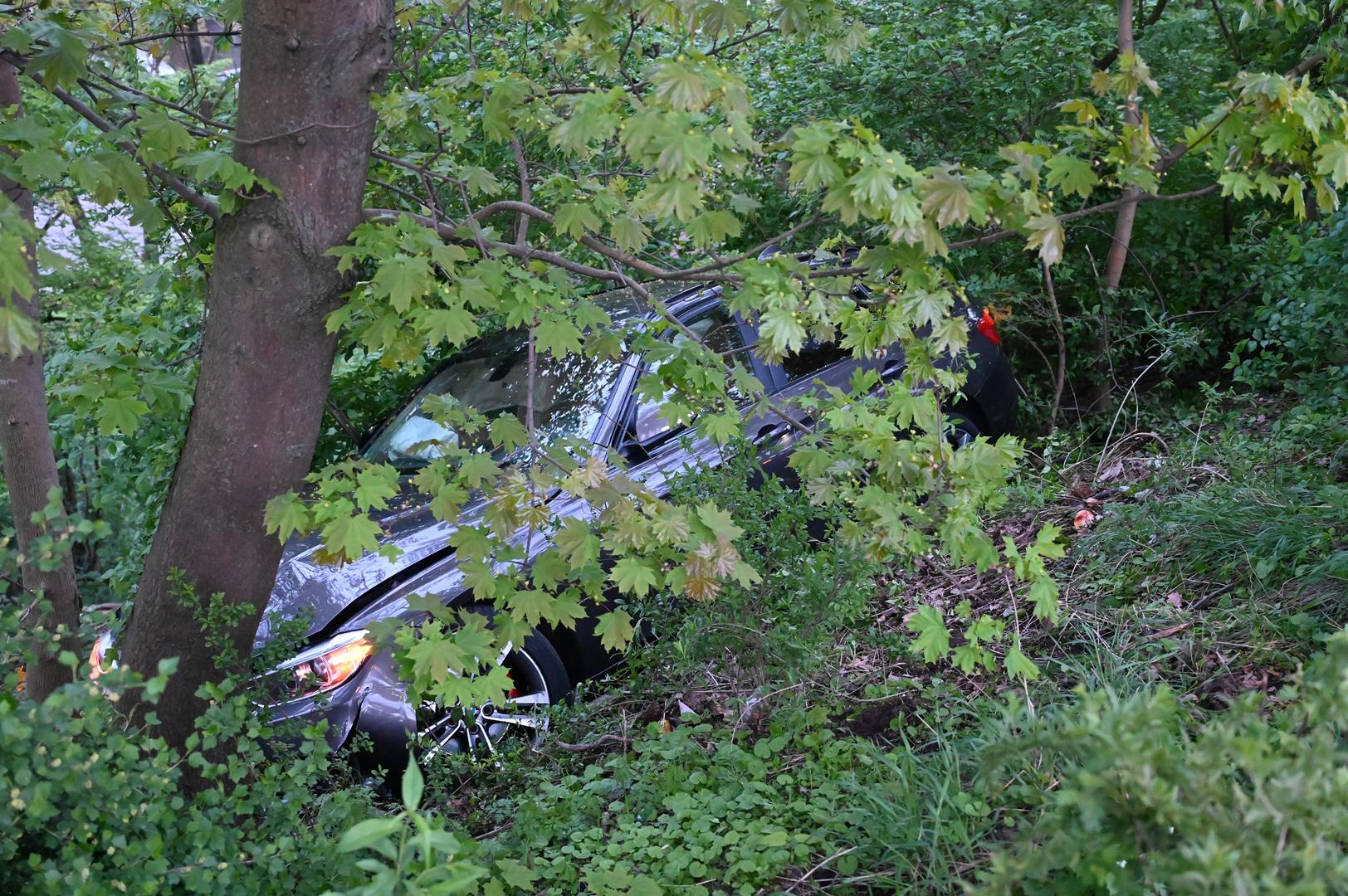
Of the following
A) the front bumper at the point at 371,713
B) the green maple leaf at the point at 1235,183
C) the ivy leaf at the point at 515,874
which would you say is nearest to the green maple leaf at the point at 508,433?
the front bumper at the point at 371,713

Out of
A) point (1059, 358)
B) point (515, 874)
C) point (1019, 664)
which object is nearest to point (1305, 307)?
point (1059, 358)

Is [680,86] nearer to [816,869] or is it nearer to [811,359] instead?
[816,869]

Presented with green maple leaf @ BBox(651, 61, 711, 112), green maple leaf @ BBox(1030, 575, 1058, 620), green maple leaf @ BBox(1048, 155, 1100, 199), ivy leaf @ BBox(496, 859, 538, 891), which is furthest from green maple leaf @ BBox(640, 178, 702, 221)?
ivy leaf @ BBox(496, 859, 538, 891)

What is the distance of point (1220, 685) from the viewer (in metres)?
3.74

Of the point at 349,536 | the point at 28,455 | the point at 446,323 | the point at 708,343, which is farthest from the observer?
the point at 708,343

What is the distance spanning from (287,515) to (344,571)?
1.37 metres

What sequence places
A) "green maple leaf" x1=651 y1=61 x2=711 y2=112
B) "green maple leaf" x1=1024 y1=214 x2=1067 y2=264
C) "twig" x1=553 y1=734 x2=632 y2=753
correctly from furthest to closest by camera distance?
"twig" x1=553 y1=734 x2=632 y2=753, "green maple leaf" x1=1024 y1=214 x2=1067 y2=264, "green maple leaf" x1=651 y1=61 x2=711 y2=112

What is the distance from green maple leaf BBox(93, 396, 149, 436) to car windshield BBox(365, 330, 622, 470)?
1380 millimetres

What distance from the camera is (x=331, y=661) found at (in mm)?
4180

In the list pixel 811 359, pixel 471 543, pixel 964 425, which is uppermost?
pixel 471 543

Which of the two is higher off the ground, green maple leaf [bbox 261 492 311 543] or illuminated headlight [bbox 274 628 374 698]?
green maple leaf [bbox 261 492 311 543]

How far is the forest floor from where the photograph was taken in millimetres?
3227

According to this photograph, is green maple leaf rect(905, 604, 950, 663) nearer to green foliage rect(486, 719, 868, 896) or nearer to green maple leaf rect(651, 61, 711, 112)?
green foliage rect(486, 719, 868, 896)

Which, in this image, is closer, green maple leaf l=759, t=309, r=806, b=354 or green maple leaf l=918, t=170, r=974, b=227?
green maple leaf l=918, t=170, r=974, b=227
